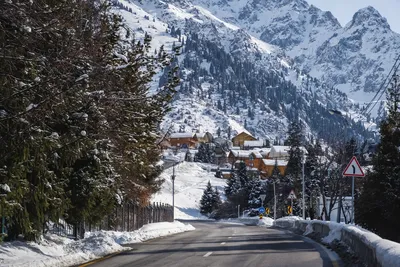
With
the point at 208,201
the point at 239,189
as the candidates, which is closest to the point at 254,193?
the point at 239,189

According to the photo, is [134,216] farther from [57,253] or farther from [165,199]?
[165,199]

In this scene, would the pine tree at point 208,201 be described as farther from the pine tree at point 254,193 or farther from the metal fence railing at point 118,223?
the metal fence railing at point 118,223

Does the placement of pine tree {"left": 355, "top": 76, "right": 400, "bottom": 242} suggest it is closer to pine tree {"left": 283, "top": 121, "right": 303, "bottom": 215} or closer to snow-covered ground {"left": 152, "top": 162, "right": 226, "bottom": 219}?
pine tree {"left": 283, "top": 121, "right": 303, "bottom": 215}

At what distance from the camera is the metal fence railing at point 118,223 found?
73.6 ft

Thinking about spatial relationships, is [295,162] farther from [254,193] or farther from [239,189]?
[239,189]

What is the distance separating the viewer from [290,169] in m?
98.3

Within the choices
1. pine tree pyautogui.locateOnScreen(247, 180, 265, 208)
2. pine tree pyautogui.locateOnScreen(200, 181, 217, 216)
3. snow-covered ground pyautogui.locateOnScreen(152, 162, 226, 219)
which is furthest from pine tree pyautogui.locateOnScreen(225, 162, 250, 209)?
snow-covered ground pyautogui.locateOnScreen(152, 162, 226, 219)

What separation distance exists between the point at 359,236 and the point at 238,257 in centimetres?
329

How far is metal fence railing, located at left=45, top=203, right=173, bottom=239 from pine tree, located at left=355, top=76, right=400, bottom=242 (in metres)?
11.8

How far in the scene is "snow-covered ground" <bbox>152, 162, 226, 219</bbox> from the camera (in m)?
130

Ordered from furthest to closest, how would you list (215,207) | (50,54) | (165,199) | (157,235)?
(165,199) → (215,207) → (157,235) → (50,54)

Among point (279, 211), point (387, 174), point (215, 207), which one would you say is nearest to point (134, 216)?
point (387, 174)

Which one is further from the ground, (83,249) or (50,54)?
(50,54)

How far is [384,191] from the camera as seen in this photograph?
31.0 metres
